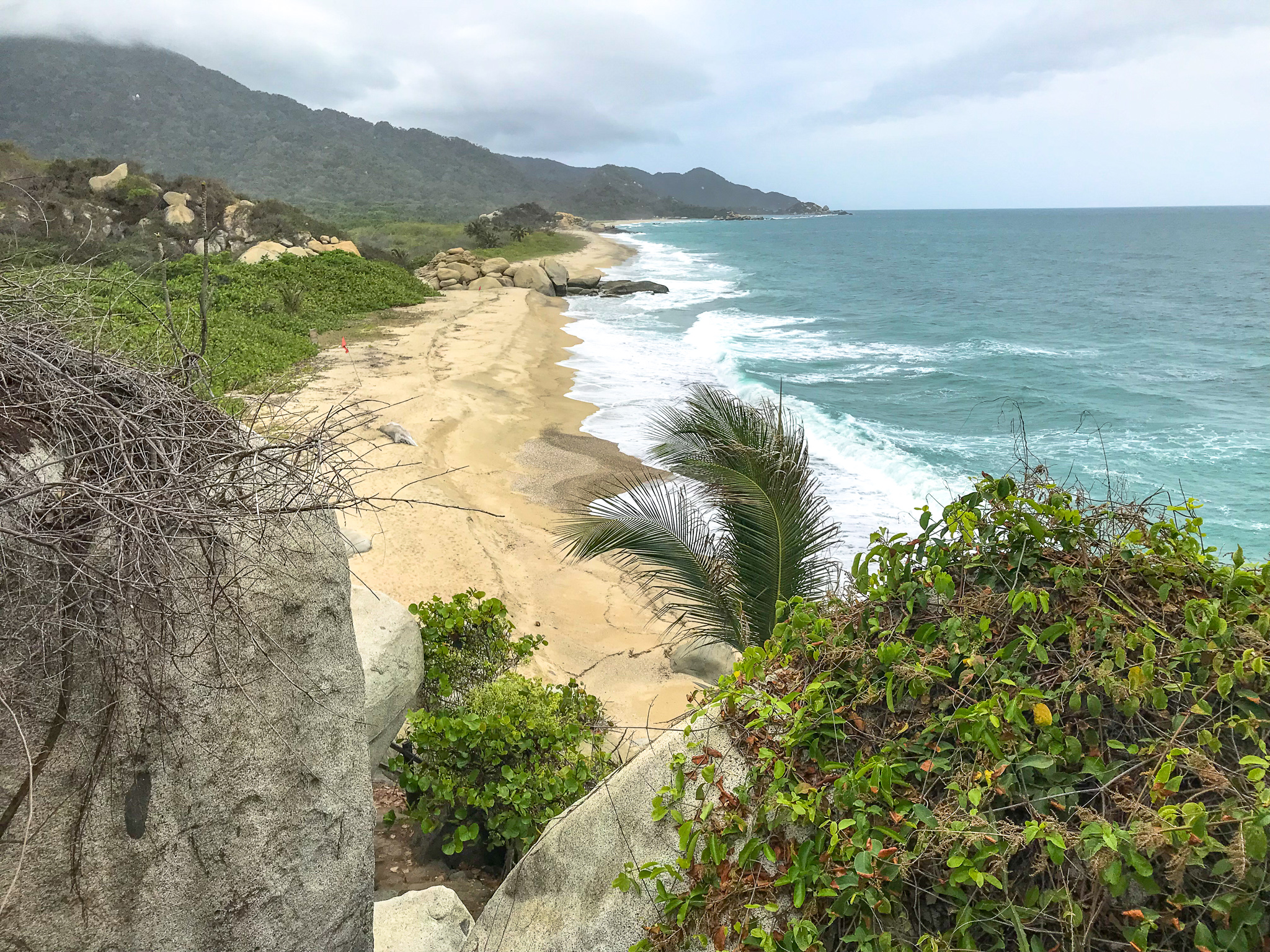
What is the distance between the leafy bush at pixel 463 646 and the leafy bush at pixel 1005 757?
3.31 metres

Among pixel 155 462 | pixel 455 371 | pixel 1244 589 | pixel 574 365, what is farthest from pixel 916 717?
pixel 574 365

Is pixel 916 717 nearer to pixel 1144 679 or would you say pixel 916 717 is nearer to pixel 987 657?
pixel 987 657

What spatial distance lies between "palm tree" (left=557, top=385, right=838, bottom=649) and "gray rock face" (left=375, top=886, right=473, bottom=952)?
2.82 metres

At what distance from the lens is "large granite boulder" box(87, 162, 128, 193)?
3256 centimetres

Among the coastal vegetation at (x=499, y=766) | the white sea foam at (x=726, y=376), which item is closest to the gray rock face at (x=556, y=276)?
the white sea foam at (x=726, y=376)

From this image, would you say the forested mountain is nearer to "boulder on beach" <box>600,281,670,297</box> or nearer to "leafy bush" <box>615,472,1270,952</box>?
"boulder on beach" <box>600,281,670,297</box>

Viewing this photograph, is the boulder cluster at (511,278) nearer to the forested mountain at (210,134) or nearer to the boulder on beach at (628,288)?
the boulder on beach at (628,288)

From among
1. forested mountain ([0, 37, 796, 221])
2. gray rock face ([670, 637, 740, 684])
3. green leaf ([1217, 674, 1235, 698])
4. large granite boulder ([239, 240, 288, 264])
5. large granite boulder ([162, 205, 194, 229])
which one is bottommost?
gray rock face ([670, 637, 740, 684])

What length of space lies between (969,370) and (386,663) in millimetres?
26846

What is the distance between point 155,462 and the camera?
8.91 feet

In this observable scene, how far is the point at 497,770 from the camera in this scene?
490 cm

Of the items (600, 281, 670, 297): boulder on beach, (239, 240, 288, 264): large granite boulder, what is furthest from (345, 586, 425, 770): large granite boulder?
(600, 281, 670, 297): boulder on beach

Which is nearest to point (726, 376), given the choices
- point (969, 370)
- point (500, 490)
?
point (969, 370)

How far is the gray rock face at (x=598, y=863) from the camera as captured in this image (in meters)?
2.93
